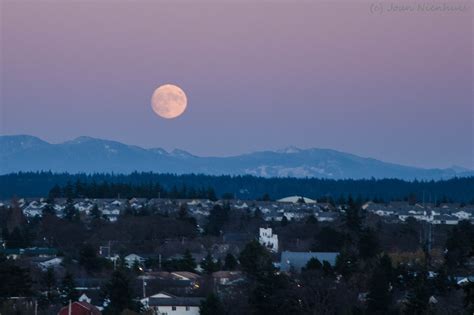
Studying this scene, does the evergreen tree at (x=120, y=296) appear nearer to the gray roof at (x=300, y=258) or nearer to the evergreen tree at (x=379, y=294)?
the evergreen tree at (x=379, y=294)

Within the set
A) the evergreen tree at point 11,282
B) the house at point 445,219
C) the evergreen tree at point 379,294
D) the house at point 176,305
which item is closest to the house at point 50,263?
the house at point 176,305

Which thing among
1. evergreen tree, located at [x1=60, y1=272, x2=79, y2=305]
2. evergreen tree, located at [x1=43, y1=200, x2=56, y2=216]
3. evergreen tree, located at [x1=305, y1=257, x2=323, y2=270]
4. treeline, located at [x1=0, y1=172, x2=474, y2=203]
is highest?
treeline, located at [x1=0, y1=172, x2=474, y2=203]

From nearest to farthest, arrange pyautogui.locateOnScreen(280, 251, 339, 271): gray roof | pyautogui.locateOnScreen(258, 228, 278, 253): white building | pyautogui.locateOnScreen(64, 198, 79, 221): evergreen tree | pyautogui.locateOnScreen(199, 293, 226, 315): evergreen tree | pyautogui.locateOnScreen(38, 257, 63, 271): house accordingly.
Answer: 1. pyautogui.locateOnScreen(199, 293, 226, 315): evergreen tree
2. pyautogui.locateOnScreen(38, 257, 63, 271): house
3. pyautogui.locateOnScreen(280, 251, 339, 271): gray roof
4. pyautogui.locateOnScreen(258, 228, 278, 253): white building
5. pyautogui.locateOnScreen(64, 198, 79, 221): evergreen tree

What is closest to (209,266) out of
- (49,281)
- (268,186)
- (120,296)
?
(49,281)

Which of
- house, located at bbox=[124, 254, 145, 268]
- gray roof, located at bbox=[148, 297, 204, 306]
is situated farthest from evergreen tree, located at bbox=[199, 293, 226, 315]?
house, located at bbox=[124, 254, 145, 268]

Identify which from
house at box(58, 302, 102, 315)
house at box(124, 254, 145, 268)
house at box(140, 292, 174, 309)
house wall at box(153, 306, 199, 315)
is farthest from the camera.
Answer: house at box(124, 254, 145, 268)

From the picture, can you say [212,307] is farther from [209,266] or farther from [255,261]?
[209,266]

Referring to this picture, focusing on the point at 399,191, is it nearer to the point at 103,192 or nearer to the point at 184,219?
the point at 103,192

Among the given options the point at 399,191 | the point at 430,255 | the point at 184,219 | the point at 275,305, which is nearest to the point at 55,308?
the point at 275,305

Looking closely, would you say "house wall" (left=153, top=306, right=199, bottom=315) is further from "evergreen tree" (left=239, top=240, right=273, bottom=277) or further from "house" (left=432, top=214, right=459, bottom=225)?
"house" (left=432, top=214, right=459, bottom=225)
